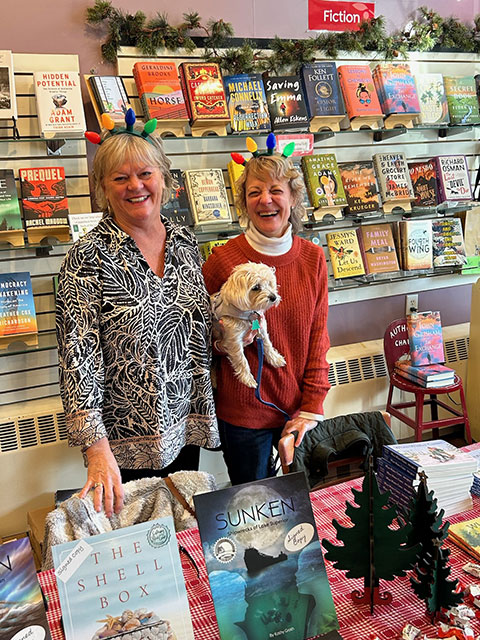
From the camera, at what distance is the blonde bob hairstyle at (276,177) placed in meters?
1.82

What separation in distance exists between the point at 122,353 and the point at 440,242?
2751 mm

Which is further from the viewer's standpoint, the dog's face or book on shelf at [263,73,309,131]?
book on shelf at [263,73,309,131]

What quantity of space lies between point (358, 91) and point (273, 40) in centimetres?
57

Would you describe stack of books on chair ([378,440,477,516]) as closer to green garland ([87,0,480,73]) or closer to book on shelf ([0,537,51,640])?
book on shelf ([0,537,51,640])

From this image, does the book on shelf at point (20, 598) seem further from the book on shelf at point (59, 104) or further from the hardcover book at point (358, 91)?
the hardcover book at point (358, 91)

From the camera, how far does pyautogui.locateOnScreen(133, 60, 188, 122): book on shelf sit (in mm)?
2832

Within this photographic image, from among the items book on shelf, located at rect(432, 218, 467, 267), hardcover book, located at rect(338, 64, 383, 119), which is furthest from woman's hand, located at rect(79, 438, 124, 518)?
book on shelf, located at rect(432, 218, 467, 267)

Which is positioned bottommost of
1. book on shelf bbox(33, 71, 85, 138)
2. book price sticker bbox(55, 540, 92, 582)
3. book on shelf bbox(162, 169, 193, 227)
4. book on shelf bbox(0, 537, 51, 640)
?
book on shelf bbox(0, 537, 51, 640)

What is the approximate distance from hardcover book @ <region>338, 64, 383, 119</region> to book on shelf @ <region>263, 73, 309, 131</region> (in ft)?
0.92

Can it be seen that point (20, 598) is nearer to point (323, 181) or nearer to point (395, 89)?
point (323, 181)

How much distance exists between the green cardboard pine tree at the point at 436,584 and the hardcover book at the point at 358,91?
8.74ft

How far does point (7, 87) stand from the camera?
260cm

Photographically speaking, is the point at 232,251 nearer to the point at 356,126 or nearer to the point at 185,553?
the point at 185,553

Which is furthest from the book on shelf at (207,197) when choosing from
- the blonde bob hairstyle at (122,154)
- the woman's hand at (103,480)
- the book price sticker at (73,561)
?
the book price sticker at (73,561)
